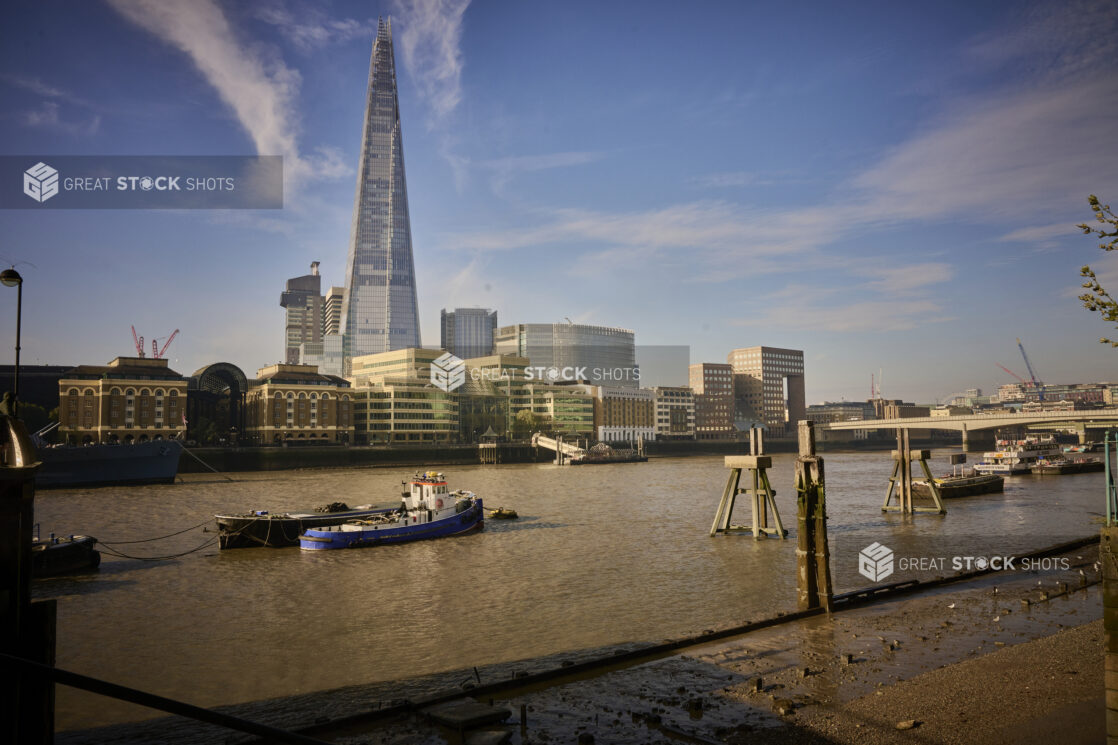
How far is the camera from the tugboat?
39.5m

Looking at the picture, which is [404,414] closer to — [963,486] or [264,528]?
[264,528]

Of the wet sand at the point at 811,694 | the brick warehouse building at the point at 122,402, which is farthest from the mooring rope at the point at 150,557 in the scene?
the brick warehouse building at the point at 122,402

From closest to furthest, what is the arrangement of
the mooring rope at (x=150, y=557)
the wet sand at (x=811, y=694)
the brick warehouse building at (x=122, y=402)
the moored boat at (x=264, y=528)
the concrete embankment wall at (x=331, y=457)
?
the wet sand at (x=811, y=694) → the mooring rope at (x=150, y=557) → the moored boat at (x=264, y=528) → the concrete embankment wall at (x=331, y=457) → the brick warehouse building at (x=122, y=402)

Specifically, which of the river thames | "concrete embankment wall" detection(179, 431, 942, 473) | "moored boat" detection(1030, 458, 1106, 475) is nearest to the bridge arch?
"concrete embankment wall" detection(179, 431, 942, 473)

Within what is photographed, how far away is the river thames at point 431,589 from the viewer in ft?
62.3

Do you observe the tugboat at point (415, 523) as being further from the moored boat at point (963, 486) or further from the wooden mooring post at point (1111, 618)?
the moored boat at point (963, 486)

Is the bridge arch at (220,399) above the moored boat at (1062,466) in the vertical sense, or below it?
above

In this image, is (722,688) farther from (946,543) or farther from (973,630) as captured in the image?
(946,543)

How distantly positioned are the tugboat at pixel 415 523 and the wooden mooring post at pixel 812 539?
2728 cm

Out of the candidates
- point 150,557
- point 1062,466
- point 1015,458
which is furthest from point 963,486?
point 150,557

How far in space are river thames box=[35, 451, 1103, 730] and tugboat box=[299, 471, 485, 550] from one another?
3.60 feet

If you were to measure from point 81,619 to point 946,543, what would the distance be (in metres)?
39.8

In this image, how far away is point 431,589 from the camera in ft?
93.7

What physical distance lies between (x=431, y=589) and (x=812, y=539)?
51.6 feet
